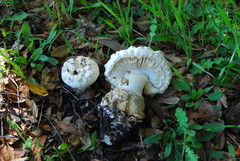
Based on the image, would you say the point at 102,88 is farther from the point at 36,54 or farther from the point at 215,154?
the point at 215,154

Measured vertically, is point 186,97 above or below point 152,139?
above

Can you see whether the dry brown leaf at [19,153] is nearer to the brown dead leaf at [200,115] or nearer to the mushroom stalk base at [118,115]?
the mushroom stalk base at [118,115]

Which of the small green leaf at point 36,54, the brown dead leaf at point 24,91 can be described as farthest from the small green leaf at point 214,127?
the small green leaf at point 36,54

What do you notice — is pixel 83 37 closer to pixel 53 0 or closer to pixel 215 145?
pixel 53 0

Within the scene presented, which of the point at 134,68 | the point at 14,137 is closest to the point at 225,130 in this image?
the point at 134,68

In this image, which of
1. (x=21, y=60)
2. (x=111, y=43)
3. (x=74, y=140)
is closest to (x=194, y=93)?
(x=111, y=43)

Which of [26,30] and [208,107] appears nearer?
[208,107]

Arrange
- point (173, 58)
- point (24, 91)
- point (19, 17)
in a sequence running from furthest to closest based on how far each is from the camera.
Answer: point (19, 17) → point (173, 58) → point (24, 91)
